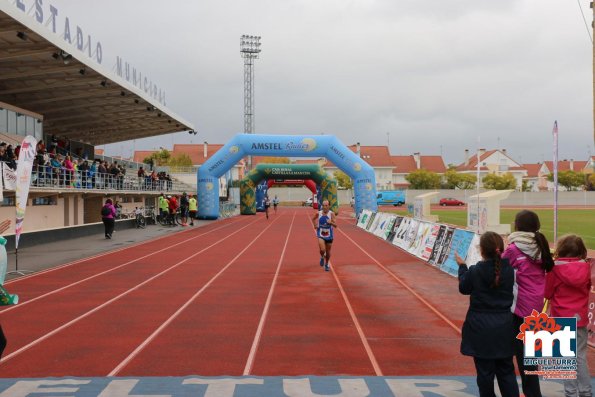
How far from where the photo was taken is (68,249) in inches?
744

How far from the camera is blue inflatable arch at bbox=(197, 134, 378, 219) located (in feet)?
119

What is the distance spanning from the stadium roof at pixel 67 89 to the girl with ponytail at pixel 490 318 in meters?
15.1

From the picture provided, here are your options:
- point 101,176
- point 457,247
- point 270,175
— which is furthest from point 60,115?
point 457,247

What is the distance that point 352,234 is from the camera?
86.7ft

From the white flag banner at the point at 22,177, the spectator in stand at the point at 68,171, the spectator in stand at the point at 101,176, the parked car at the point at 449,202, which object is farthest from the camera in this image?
the parked car at the point at 449,202

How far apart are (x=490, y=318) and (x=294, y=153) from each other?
108ft

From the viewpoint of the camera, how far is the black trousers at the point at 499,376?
4195 mm

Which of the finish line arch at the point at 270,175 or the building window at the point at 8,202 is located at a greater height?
the finish line arch at the point at 270,175

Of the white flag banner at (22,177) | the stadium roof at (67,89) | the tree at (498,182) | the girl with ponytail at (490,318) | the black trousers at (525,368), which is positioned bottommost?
the black trousers at (525,368)

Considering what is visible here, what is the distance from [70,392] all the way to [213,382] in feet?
4.36

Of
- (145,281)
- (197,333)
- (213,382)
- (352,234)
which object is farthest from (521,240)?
(352,234)

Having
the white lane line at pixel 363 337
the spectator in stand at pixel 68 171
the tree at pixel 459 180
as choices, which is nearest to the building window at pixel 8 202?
the spectator in stand at pixel 68 171

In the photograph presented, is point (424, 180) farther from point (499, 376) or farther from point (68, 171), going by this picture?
point (499, 376)

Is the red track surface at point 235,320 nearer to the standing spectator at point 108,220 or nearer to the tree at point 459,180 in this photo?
the standing spectator at point 108,220
